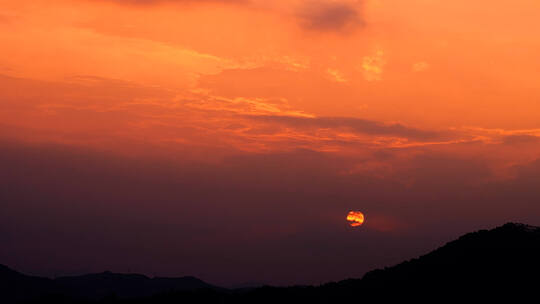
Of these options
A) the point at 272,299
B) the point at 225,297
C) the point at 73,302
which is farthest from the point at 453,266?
the point at 73,302

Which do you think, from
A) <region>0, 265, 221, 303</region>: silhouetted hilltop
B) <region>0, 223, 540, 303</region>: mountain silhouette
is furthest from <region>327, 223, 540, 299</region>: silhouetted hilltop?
<region>0, 265, 221, 303</region>: silhouetted hilltop

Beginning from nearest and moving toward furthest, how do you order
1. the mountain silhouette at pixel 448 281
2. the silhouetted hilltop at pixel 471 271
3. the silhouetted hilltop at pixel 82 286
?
the mountain silhouette at pixel 448 281 < the silhouetted hilltop at pixel 471 271 < the silhouetted hilltop at pixel 82 286

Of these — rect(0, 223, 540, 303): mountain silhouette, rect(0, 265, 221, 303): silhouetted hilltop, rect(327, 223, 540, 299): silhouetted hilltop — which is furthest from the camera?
rect(0, 265, 221, 303): silhouetted hilltop

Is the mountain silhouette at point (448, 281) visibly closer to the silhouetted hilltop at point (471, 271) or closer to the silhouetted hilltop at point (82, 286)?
the silhouetted hilltop at point (471, 271)

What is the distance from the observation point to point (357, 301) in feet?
199

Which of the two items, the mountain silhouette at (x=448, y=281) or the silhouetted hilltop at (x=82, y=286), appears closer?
the mountain silhouette at (x=448, y=281)

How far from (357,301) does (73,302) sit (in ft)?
117

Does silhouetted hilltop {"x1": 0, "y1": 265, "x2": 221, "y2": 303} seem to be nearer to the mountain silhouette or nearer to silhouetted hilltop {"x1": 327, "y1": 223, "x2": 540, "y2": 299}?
the mountain silhouette

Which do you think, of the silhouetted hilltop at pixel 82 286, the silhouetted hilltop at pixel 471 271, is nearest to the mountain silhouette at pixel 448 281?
the silhouetted hilltop at pixel 471 271

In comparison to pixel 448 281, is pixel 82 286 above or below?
above

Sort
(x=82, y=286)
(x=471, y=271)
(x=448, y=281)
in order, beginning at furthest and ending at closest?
(x=82, y=286) → (x=471, y=271) → (x=448, y=281)

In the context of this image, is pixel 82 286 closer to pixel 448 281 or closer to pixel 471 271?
pixel 448 281

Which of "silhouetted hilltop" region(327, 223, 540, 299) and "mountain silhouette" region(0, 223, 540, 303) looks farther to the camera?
"silhouetted hilltop" region(327, 223, 540, 299)

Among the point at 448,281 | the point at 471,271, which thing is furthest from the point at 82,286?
the point at 471,271
